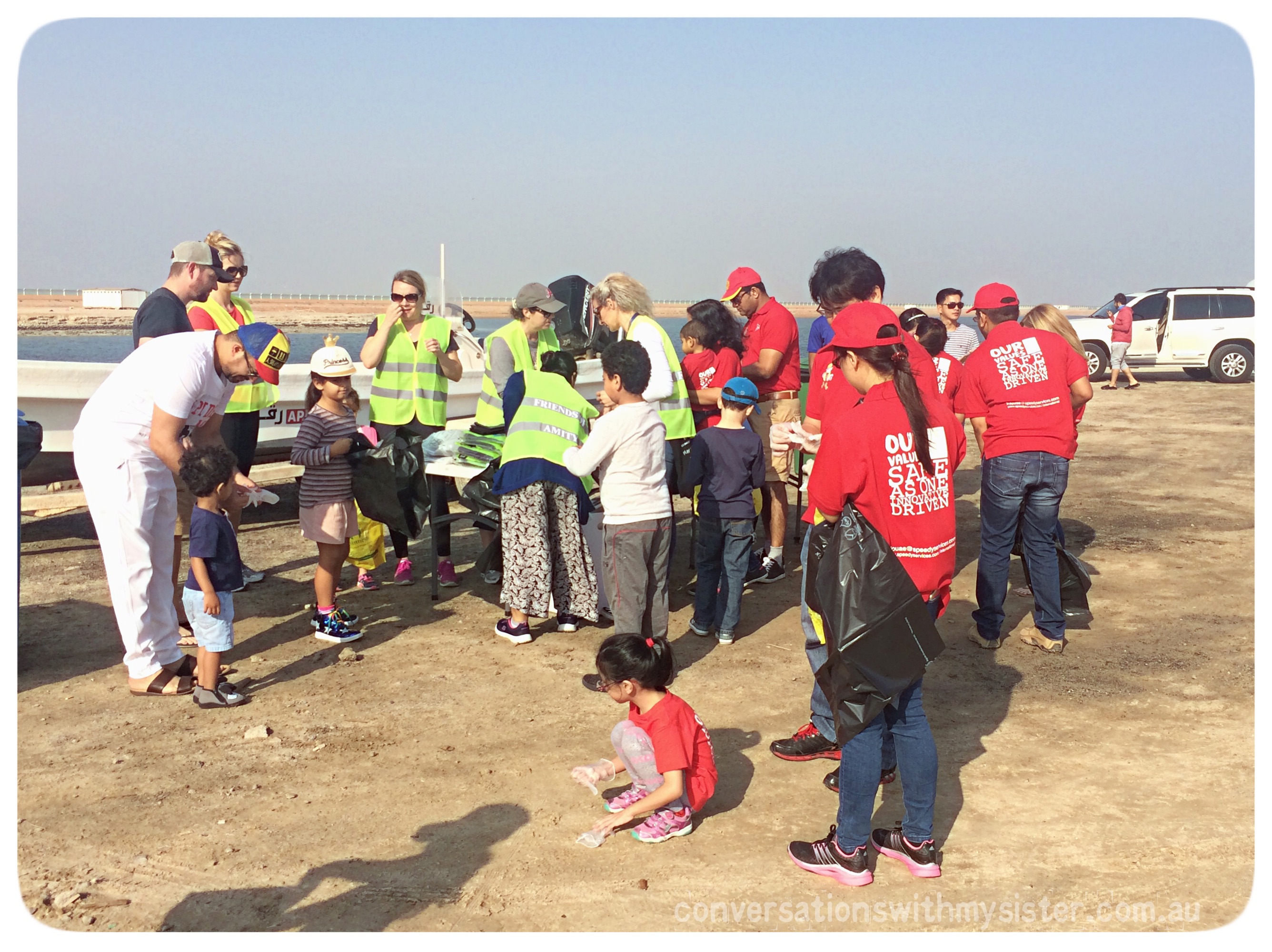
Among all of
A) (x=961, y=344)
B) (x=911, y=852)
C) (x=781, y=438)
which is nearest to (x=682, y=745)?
(x=911, y=852)

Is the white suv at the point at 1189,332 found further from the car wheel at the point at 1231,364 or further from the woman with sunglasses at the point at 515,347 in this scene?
the woman with sunglasses at the point at 515,347

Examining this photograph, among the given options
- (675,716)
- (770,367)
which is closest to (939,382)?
(770,367)

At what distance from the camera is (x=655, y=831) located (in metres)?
3.87

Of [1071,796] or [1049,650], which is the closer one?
[1071,796]

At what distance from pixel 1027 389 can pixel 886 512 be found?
94.2 inches

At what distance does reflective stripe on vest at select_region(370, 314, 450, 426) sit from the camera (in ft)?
22.5

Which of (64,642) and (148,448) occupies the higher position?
(148,448)

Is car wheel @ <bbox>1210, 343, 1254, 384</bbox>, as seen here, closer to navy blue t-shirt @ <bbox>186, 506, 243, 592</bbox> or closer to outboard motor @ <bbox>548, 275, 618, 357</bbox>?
outboard motor @ <bbox>548, 275, 618, 357</bbox>

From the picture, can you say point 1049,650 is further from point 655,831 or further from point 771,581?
point 655,831

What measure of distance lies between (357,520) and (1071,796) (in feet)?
13.6

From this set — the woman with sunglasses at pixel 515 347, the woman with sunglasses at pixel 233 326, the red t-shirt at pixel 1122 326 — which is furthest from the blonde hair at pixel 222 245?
the red t-shirt at pixel 1122 326

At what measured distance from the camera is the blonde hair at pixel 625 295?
6.38 meters

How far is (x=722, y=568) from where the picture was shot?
20.2 feet

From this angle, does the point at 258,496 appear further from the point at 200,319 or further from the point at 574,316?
the point at 574,316
